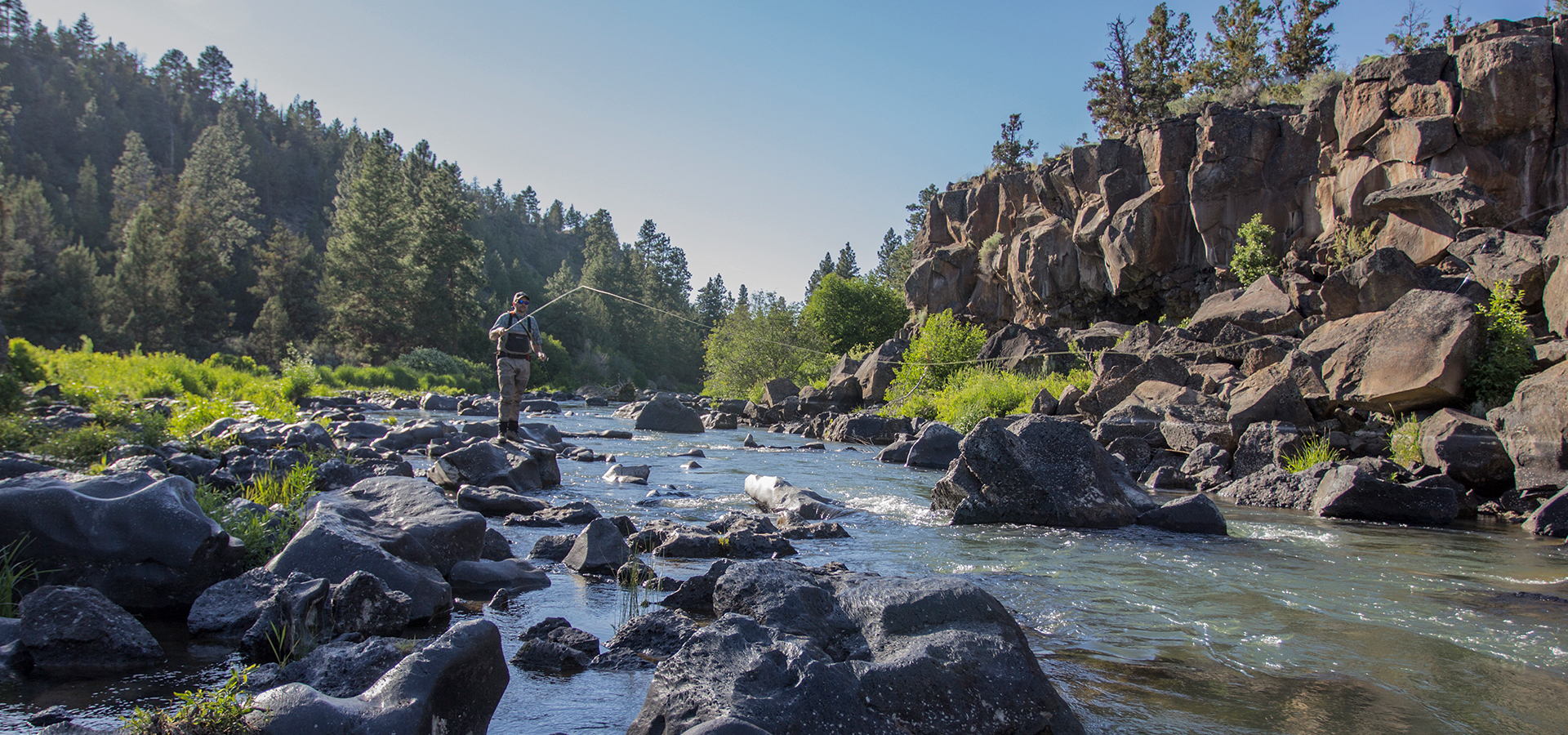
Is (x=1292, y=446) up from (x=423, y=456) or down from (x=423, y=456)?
up

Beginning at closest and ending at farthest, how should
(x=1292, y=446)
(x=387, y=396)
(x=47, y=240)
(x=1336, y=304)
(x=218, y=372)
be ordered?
(x=1292, y=446)
(x=1336, y=304)
(x=218, y=372)
(x=387, y=396)
(x=47, y=240)

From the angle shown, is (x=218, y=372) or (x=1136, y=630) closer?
(x=1136, y=630)

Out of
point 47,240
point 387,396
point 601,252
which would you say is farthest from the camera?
point 601,252

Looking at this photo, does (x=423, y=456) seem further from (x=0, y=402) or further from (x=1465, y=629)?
(x=1465, y=629)

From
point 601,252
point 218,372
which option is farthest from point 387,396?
point 601,252

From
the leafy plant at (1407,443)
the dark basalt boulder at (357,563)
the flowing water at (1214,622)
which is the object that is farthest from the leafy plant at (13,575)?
the leafy plant at (1407,443)

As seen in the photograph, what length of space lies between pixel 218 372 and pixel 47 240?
179 feet

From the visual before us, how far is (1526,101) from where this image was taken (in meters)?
17.9

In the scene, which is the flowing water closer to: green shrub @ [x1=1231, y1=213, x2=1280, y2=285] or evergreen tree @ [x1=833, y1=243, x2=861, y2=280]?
green shrub @ [x1=1231, y1=213, x2=1280, y2=285]

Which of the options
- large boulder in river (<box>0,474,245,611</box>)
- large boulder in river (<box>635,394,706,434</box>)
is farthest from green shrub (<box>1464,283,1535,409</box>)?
large boulder in river (<box>635,394,706,434</box>)

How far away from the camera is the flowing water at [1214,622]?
3.57 meters

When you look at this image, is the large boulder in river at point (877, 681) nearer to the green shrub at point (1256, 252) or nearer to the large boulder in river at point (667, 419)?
the large boulder in river at point (667, 419)

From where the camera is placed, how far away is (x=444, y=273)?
179ft

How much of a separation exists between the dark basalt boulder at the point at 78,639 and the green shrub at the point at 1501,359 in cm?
1470
